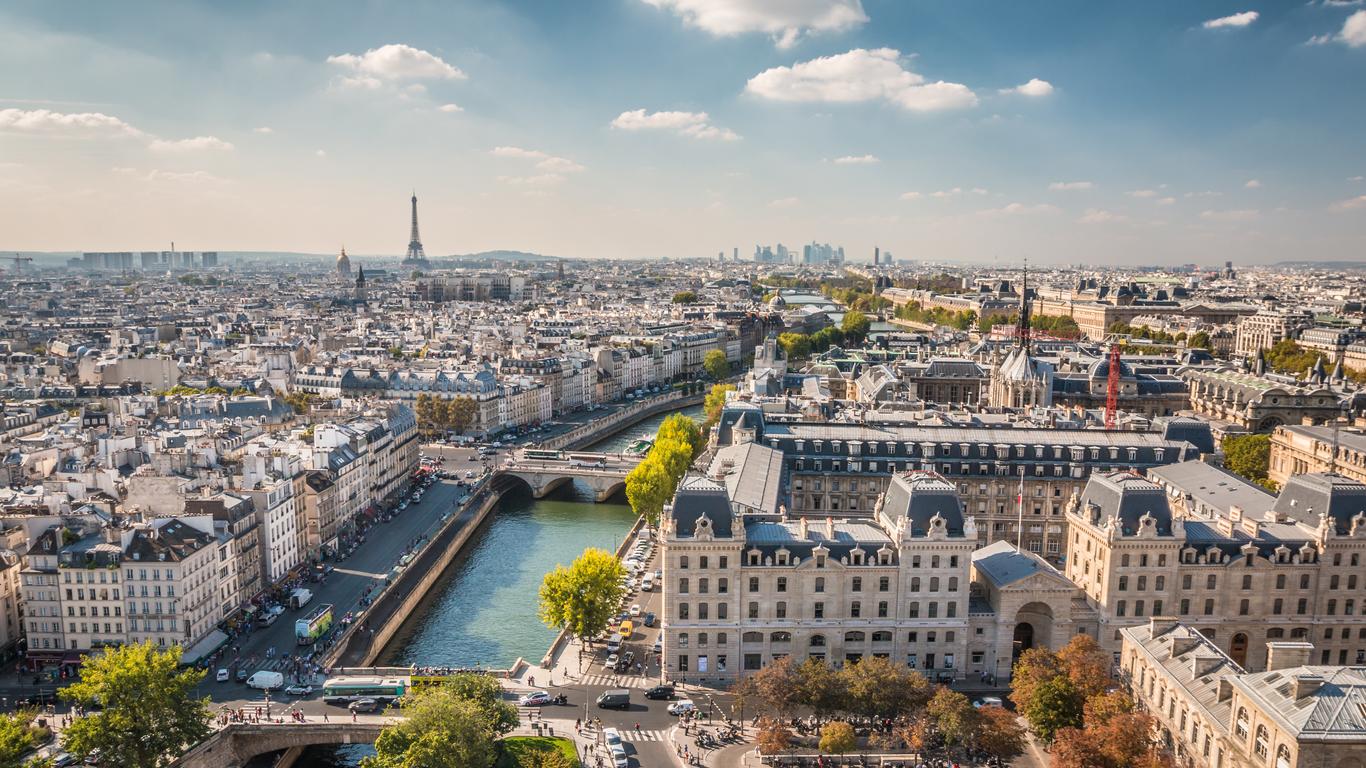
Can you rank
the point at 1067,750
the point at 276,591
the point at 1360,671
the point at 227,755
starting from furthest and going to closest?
Result: 1. the point at 276,591
2. the point at 227,755
3. the point at 1067,750
4. the point at 1360,671

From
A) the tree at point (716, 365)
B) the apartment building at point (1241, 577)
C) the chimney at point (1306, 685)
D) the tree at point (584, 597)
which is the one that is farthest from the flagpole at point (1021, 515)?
the tree at point (716, 365)

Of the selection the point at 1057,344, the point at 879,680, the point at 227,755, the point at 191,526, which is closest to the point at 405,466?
the point at 191,526

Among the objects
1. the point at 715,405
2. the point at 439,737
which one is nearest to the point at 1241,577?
the point at 439,737

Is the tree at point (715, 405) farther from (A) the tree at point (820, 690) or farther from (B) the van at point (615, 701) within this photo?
(A) the tree at point (820, 690)

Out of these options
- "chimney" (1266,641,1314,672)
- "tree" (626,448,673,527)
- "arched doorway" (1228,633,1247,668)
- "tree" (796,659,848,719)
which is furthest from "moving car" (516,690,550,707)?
"arched doorway" (1228,633,1247,668)

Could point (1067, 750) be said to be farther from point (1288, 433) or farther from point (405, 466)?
point (405, 466)

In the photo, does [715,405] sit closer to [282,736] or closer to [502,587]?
[502,587]
